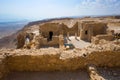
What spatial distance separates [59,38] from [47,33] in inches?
180

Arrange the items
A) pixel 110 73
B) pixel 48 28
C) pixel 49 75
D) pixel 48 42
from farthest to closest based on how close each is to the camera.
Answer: pixel 48 28
pixel 48 42
pixel 49 75
pixel 110 73

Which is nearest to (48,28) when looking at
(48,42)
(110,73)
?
(48,42)

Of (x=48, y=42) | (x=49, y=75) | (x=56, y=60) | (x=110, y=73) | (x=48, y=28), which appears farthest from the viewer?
(x=48, y=28)

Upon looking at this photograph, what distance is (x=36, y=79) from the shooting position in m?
7.51

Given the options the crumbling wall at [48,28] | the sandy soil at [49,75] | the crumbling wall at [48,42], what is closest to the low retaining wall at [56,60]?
the sandy soil at [49,75]

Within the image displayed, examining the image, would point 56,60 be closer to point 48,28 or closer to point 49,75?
point 49,75

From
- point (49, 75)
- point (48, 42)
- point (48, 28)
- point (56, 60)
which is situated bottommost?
point (48, 42)

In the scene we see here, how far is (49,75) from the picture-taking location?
7.79 metres

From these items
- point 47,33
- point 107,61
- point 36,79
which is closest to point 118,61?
point 107,61

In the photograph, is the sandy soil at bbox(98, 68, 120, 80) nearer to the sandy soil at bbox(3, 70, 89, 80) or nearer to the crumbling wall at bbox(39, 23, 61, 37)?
the sandy soil at bbox(3, 70, 89, 80)

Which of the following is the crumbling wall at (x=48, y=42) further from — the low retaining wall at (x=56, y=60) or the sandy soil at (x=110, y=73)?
the sandy soil at (x=110, y=73)

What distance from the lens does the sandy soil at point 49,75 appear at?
24.7 ft

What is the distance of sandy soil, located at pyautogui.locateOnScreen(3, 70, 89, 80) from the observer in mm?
7536

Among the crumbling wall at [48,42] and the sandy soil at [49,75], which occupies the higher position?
the sandy soil at [49,75]
